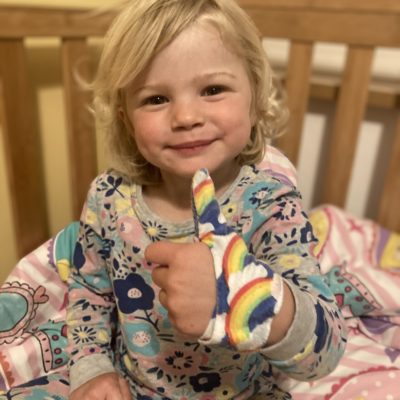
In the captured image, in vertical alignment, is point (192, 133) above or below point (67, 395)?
above

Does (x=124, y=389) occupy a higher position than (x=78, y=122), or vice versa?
(x=78, y=122)

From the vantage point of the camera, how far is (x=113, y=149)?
0.74m

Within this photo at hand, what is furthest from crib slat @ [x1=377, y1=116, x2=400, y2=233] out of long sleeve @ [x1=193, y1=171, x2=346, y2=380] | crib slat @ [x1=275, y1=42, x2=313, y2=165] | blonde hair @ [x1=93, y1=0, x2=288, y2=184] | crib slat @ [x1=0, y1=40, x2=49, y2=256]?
crib slat @ [x1=0, y1=40, x2=49, y2=256]

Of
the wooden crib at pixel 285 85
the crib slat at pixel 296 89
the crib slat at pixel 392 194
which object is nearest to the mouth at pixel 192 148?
the wooden crib at pixel 285 85

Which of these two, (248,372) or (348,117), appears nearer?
(248,372)

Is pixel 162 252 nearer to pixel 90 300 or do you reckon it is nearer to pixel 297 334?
pixel 297 334

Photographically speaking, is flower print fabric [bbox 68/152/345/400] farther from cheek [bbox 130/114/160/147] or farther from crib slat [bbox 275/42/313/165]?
crib slat [bbox 275/42/313/165]

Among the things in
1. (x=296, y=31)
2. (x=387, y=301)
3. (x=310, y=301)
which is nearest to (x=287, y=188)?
(x=310, y=301)

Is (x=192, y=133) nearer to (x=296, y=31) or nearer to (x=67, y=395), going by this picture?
(x=67, y=395)

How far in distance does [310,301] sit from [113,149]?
1.28ft

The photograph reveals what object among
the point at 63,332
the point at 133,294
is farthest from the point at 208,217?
the point at 63,332

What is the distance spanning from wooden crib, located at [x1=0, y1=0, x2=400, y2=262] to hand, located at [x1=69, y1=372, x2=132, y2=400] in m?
0.47

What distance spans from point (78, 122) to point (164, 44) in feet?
1.99

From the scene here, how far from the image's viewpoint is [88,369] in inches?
26.8
